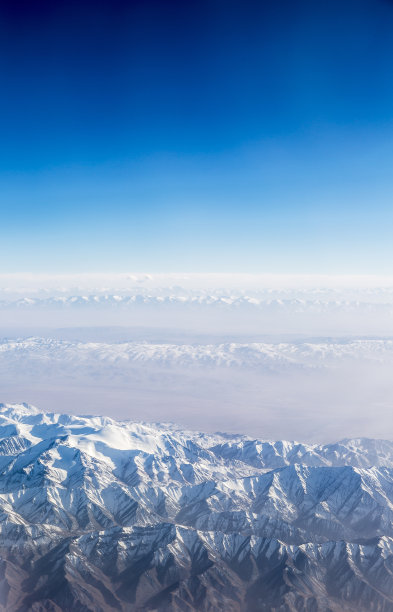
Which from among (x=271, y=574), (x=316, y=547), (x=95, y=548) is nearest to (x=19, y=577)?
(x=95, y=548)

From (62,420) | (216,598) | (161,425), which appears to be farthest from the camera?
(161,425)

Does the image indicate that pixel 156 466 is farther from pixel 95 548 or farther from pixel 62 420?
pixel 62 420

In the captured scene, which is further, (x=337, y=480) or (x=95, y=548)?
(x=337, y=480)

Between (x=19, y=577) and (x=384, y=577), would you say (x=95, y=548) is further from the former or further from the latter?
(x=384, y=577)

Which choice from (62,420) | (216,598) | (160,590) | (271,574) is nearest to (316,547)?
(271,574)

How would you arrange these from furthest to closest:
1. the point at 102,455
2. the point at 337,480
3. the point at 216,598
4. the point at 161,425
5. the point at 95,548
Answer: the point at 161,425 → the point at 102,455 → the point at 337,480 → the point at 95,548 → the point at 216,598

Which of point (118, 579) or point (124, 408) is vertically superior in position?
point (118, 579)
